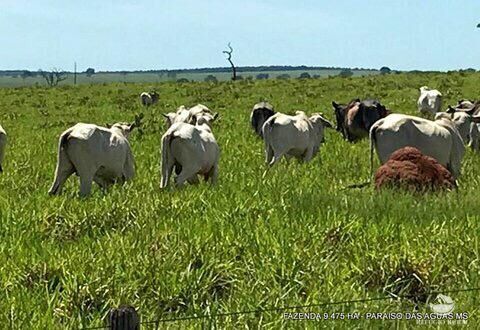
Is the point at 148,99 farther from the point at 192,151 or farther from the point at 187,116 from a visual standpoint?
the point at 192,151

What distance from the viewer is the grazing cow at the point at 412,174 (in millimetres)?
9703

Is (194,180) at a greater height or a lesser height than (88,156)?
lesser

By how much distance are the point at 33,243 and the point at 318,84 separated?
1281 inches

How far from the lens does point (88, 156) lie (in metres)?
11.2

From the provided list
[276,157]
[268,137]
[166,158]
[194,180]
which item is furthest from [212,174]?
[268,137]

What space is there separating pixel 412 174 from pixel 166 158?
3842mm

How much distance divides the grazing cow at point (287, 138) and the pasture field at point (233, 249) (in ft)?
8.09

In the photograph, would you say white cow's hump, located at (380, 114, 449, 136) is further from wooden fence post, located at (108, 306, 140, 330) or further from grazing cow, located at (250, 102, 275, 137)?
wooden fence post, located at (108, 306, 140, 330)

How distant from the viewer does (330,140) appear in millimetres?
19531

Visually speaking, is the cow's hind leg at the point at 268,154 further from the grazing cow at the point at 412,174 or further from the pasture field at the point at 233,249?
the grazing cow at the point at 412,174

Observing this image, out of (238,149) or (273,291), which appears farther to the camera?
(238,149)

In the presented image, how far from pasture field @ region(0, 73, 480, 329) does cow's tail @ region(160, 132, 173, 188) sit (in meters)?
0.27

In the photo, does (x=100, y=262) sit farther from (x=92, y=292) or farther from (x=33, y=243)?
(x=33, y=243)

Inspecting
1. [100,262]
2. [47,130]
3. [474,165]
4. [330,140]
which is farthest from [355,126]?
[100,262]
